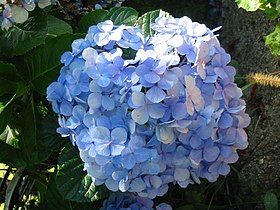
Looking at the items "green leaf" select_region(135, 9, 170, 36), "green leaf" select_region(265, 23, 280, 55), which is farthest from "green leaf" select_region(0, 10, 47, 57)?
"green leaf" select_region(265, 23, 280, 55)

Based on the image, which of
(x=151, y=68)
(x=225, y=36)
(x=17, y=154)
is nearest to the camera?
(x=151, y=68)

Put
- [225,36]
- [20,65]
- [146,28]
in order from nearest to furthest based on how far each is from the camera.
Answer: [146,28], [20,65], [225,36]

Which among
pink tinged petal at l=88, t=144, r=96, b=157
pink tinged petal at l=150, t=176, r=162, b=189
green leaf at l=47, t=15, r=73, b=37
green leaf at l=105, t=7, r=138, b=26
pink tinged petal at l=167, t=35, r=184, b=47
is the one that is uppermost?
pink tinged petal at l=167, t=35, r=184, b=47

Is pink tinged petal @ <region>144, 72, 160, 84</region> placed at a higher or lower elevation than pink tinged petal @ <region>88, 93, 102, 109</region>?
higher

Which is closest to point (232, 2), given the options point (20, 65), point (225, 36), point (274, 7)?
point (225, 36)

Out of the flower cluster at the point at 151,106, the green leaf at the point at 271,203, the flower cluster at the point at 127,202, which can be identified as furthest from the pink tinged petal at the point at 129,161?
the green leaf at the point at 271,203

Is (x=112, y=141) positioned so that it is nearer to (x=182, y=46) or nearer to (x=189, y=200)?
(x=182, y=46)

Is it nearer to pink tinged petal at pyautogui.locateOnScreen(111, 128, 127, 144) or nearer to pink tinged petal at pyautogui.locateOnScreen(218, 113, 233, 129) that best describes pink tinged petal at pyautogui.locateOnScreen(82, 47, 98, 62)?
pink tinged petal at pyautogui.locateOnScreen(111, 128, 127, 144)

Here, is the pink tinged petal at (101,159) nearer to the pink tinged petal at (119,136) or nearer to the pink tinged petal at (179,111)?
the pink tinged petal at (119,136)
